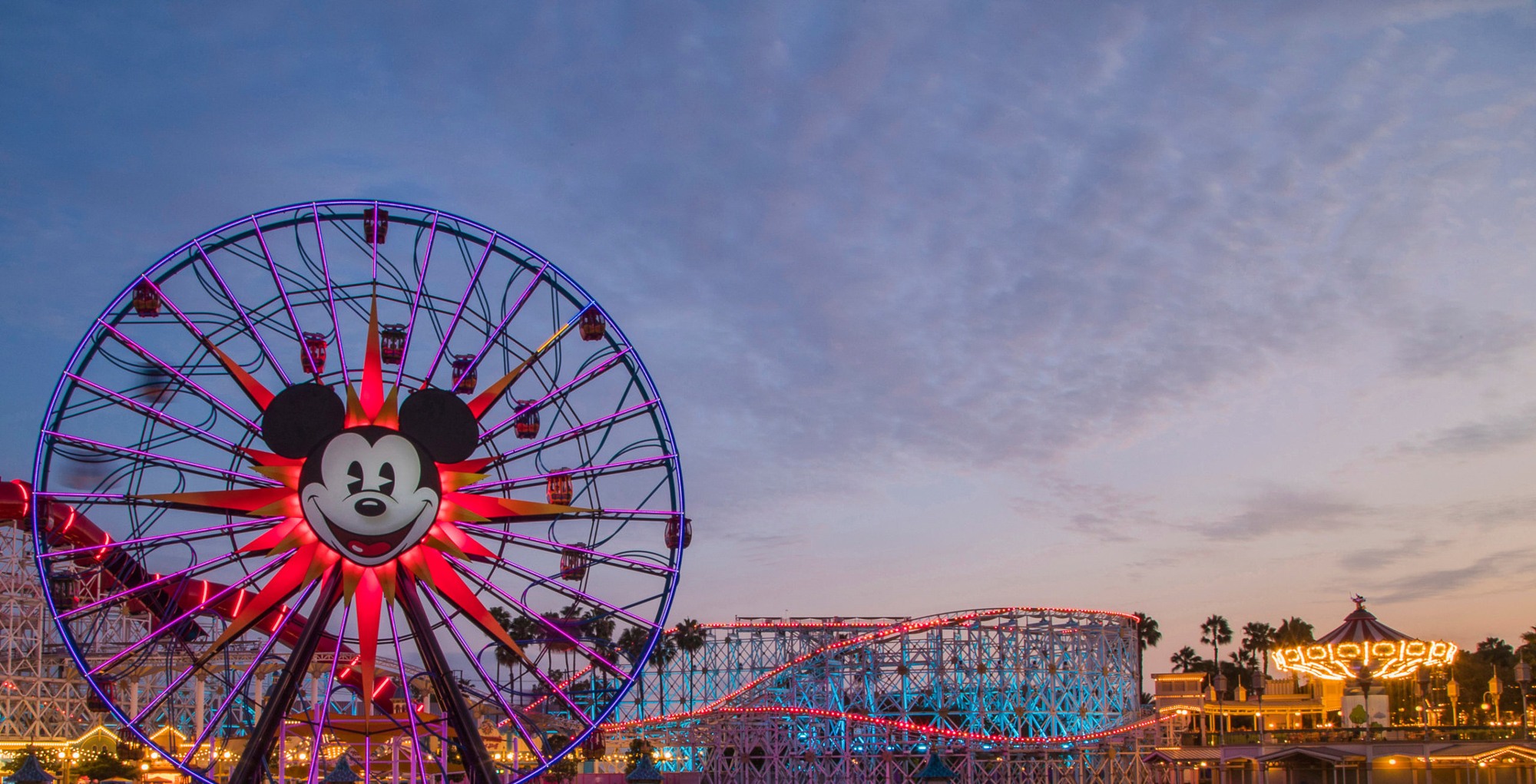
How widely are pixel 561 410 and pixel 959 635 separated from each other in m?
34.1

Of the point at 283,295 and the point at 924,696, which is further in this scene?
Answer: the point at 924,696

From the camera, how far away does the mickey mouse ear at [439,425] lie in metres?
21.9

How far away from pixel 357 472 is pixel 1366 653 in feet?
154

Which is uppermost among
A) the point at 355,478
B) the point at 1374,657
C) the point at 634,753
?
the point at 355,478

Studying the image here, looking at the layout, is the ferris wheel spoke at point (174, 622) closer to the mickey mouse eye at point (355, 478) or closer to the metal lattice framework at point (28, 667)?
the mickey mouse eye at point (355, 478)

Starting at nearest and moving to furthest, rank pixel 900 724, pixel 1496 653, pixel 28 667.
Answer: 1. pixel 28 667
2. pixel 900 724
3. pixel 1496 653

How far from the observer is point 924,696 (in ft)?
186

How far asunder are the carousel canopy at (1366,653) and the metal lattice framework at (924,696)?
8.18m

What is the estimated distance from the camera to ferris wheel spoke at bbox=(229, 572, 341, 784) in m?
21.2

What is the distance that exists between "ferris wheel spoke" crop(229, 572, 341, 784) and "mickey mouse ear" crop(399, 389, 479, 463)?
2.63 meters

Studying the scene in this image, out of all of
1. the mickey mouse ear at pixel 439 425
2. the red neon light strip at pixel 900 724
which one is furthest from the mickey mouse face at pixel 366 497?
the red neon light strip at pixel 900 724

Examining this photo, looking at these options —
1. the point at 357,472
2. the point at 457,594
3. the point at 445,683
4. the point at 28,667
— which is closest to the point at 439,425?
the point at 357,472

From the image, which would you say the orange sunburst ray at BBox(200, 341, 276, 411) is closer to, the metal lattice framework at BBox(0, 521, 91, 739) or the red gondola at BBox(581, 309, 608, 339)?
the red gondola at BBox(581, 309, 608, 339)

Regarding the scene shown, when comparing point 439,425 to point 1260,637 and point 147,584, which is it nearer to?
point 147,584
